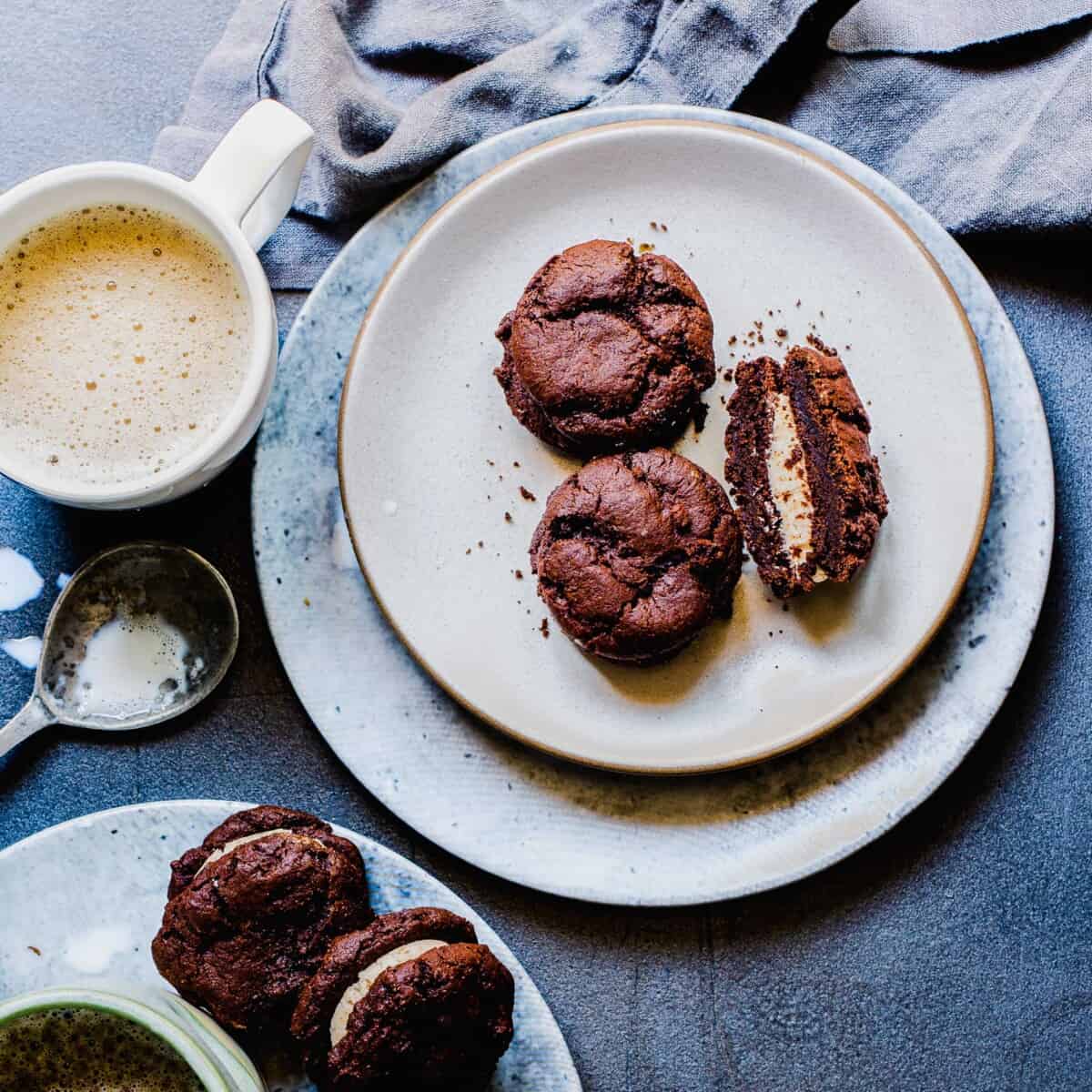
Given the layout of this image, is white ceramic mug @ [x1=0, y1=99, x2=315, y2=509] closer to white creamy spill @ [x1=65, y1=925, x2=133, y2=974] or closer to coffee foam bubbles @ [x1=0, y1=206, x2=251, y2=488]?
coffee foam bubbles @ [x1=0, y1=206, x2=251, y2=488]

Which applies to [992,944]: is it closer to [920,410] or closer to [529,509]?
[920,410]

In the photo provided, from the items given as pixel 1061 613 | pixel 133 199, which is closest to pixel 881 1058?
pixel 1061 613

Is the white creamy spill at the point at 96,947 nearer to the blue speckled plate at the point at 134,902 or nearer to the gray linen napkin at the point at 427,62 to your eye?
the blue speckled plate at the point at 134,902

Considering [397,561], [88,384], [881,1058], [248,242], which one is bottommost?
[881,1058]

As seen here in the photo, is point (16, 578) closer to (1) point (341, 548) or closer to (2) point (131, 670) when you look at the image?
(2) point (131, 670)

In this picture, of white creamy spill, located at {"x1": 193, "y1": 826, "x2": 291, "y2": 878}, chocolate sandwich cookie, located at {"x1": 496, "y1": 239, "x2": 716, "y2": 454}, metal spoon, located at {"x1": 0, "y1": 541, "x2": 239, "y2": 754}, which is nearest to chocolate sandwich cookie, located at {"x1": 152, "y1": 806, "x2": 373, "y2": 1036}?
white creamy spill, located at {"x1": 193, "y1": 826, "x2": 291, "y2": 878}
